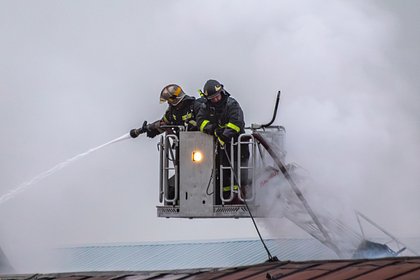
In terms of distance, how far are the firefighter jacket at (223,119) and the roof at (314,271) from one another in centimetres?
219

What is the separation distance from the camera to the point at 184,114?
Answer: 71.4 ft

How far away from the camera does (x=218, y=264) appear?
24.3 m

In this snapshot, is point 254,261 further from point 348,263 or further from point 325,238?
point 348,263

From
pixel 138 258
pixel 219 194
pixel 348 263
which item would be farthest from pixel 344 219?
Answer: pixel 138 258

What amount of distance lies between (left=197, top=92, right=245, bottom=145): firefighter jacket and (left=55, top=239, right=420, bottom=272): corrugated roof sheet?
8.16 feet

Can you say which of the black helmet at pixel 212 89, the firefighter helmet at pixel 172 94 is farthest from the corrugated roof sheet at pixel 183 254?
the black helmet at pixel 212 89

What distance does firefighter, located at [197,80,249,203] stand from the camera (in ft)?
67.2

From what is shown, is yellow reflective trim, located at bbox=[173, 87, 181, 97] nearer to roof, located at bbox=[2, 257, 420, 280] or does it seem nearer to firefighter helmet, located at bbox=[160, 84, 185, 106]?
firefighter helmet, located at bbox=[160, 84, 185, 106]

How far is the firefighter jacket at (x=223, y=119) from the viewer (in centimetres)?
2044

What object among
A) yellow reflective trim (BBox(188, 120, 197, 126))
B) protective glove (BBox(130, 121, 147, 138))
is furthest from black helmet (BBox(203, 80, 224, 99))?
protective glove (BBox(130, 121, 147, 138))

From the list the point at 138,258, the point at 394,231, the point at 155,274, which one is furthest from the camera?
the point at 138,258

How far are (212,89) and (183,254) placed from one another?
21.1 ft

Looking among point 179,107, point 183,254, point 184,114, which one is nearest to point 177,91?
point 179,107

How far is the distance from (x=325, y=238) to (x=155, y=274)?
2.76 meters
